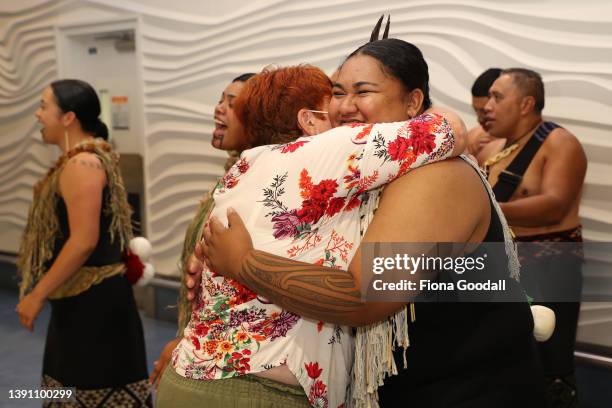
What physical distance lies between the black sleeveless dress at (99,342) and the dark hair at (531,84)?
81.6 inches

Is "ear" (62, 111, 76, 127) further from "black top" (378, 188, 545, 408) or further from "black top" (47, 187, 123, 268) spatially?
"black top" (378, 188, 545, 408)

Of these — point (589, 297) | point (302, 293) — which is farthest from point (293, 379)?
point (589, 297)

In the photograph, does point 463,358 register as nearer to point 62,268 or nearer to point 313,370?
point 313,370

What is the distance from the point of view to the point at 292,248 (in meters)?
1.23

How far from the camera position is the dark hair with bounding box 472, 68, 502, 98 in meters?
3.48

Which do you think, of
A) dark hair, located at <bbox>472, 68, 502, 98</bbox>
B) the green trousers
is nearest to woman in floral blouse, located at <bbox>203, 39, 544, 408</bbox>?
the green trousers

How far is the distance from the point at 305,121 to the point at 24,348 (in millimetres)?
4025

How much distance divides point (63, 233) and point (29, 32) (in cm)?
411

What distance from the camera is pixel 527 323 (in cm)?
129

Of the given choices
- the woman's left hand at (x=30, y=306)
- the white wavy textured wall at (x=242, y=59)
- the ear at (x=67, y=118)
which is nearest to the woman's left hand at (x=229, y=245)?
the woman's left hand at (x=30, y=306)

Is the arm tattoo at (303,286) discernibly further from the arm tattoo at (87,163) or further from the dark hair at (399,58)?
the arm tattoo at (87,163)

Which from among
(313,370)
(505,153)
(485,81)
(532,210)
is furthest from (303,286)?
(485,81)

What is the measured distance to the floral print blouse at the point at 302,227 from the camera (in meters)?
1.15

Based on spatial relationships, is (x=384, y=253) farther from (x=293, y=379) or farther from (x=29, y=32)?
(x=29, y=32)
